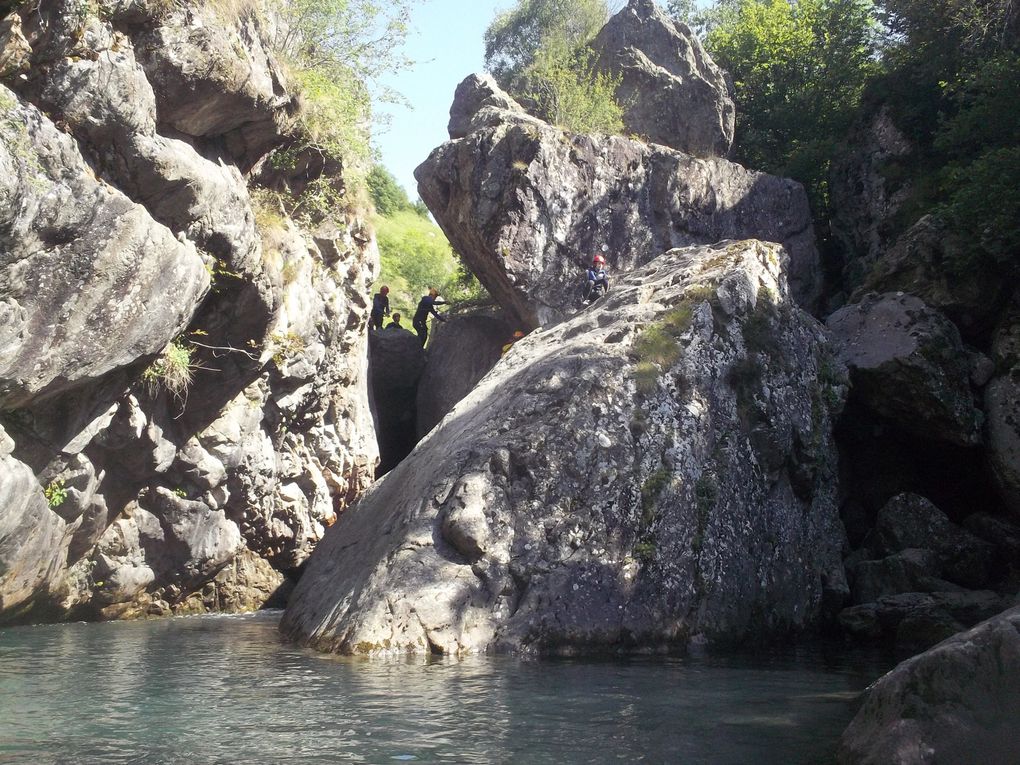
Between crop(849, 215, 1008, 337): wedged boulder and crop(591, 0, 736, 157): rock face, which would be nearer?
crop(849, 215, 1008, 337): wedged boulder

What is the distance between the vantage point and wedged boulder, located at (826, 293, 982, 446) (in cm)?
1603

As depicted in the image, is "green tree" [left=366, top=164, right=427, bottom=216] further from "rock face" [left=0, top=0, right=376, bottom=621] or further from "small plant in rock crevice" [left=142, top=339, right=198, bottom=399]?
"small plant in rock crevice" [left=142, top=339, right=198, bottom=399]

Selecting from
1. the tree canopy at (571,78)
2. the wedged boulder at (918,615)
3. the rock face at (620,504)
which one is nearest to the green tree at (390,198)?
the tree canopy at (571,78)

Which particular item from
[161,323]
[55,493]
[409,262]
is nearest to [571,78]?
[161,323]

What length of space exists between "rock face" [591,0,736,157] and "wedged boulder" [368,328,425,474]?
1008cm

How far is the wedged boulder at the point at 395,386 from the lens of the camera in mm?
24891

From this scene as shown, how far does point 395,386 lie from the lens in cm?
2525

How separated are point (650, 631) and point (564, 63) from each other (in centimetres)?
2196

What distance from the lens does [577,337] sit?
15219mm

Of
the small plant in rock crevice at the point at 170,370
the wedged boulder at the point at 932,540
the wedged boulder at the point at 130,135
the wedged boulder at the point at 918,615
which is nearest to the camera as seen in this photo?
the wedged boulder at the point at 130,135

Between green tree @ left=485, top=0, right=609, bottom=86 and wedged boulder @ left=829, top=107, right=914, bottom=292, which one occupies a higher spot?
green tree @ left=485, top=0, right=609, bottom=86

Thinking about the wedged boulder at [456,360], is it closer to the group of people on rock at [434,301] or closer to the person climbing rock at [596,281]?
the group of people on rock at [434,301]

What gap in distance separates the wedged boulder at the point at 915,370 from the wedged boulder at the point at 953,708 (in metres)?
10.9

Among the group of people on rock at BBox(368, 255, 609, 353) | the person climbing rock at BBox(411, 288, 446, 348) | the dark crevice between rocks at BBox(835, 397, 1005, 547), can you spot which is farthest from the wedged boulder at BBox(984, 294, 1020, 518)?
the person climbing rock at BBox(411, 288, 446, 348)
